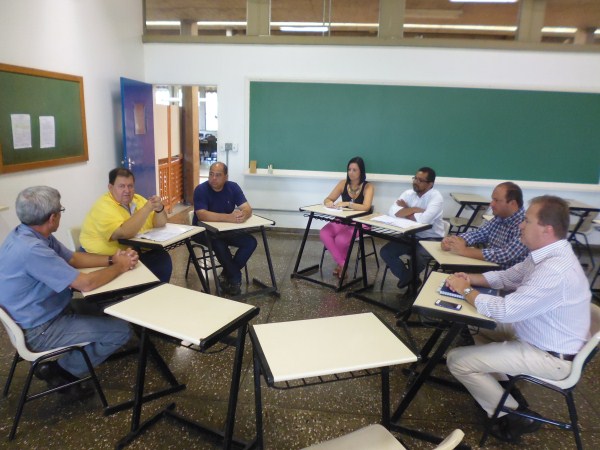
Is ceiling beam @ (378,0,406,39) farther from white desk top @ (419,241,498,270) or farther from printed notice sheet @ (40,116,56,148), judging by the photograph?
printed notice sheet @ (40,116,56,148)

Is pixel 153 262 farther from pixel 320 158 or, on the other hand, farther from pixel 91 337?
pixel 320 158

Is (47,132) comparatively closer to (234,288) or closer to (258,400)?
(234,288)

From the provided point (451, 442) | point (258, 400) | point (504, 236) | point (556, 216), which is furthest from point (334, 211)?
point (451, 442)

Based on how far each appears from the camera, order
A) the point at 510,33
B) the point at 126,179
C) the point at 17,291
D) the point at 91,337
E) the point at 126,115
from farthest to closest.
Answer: the point at 510,33, the point at 126,115, the point at 126,179, the point at 91,337, the point at 17,291

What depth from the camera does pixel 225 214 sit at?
3412mm

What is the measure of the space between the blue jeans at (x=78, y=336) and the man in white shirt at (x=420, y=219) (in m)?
2.32

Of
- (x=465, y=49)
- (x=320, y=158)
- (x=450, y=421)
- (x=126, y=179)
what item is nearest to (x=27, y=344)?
(x=126, y=179)

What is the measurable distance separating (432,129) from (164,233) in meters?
3.76

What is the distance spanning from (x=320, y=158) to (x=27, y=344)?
4.07 m

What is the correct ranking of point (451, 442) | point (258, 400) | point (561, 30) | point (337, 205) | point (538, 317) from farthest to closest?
point (561, 30)
point (337, 205)
point (538, 317)
point (258, 400)
point (451, 442)

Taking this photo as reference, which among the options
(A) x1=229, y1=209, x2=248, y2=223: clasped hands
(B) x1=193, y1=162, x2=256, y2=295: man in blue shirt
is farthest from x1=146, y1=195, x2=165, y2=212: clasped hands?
(A) x1=229, y1=209, x2=248, y2=223: clasped hands

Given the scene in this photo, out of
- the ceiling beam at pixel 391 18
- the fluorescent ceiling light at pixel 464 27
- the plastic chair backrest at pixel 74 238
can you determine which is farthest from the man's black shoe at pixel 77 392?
the fluorescent ceiling light at pixel 464 27

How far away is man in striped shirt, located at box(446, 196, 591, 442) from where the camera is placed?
170 cm

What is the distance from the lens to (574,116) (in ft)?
16.1
